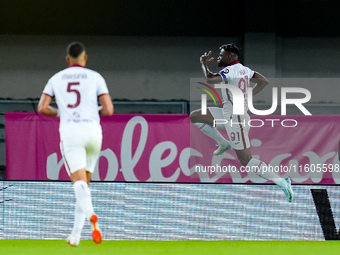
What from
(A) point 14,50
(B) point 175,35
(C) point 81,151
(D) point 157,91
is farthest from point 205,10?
(C) point 81,151

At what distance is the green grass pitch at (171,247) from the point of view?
236 inches

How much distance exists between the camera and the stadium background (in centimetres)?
1312

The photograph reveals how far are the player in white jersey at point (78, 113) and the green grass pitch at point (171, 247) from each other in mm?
821

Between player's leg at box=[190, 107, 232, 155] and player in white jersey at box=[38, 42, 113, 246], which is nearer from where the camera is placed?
player in white jersey at box=[38, 42, 113, 246]

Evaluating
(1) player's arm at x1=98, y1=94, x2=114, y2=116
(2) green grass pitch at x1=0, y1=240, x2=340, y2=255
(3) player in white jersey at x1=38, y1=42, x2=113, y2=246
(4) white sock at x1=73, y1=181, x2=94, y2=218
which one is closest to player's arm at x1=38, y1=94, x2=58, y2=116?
(3) player in white jersey at x1=38, y1=42, x2=113, y2=246

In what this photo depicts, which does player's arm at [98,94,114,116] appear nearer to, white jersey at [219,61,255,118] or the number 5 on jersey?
the number 5 on jersey

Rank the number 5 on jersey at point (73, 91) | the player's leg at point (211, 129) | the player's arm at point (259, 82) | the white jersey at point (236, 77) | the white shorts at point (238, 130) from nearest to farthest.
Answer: the number 5 on jersey at point (73, 91), the white jersey at point (236, 77), the white shorts at point (238, 130), the player's leg at point (211, 129), the player's arm at point (259, 82)

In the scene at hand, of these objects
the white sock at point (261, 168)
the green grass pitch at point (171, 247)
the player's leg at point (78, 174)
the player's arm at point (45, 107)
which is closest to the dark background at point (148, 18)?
the white sock at point (261, 168)

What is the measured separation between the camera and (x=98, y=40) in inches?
523

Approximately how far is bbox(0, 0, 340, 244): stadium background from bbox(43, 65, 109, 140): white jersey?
7661mm

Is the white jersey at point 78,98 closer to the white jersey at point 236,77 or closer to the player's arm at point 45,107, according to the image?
the player's arm at point 45,107

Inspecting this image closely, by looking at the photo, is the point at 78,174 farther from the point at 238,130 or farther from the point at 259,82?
the point at 259,82

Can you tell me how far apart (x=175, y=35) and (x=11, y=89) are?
3.26m

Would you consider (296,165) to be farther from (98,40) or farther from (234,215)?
(98,40)
